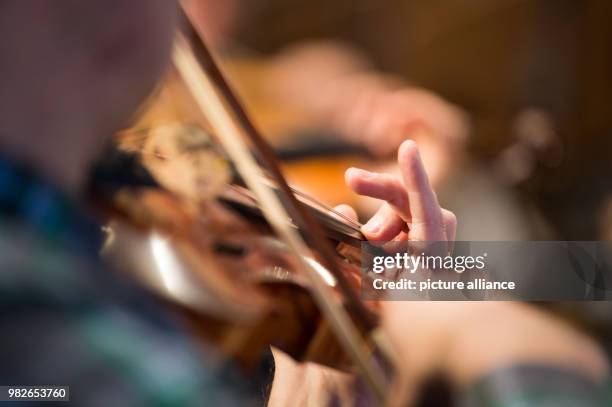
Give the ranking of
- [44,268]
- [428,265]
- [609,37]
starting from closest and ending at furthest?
[44,268] < [428,265] < [609,37]

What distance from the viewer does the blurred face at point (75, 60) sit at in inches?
9.5

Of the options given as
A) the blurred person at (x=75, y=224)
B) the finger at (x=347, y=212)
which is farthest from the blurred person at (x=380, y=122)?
the blurred person at (x=75, y=224)

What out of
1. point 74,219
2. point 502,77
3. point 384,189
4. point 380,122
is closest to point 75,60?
point 74,219

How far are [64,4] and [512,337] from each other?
283 millimetres

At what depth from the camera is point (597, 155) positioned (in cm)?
153

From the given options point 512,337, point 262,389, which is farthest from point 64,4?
point 512,337

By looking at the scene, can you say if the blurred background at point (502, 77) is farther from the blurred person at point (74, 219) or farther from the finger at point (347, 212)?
the blurred person at point (74, 219)

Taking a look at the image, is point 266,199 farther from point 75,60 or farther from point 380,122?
point 380,122

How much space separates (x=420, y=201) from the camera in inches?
14.7

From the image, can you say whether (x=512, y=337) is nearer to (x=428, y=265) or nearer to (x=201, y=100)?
(x=428, y=265)

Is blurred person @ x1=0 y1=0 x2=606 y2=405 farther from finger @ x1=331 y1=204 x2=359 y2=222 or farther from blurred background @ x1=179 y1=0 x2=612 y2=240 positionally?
blurred background @ x1=179 y1=0 x2=612 y2=240

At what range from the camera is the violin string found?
394 mm

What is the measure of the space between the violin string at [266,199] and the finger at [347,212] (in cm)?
2

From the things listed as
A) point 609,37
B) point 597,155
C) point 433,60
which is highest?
point 433,60
